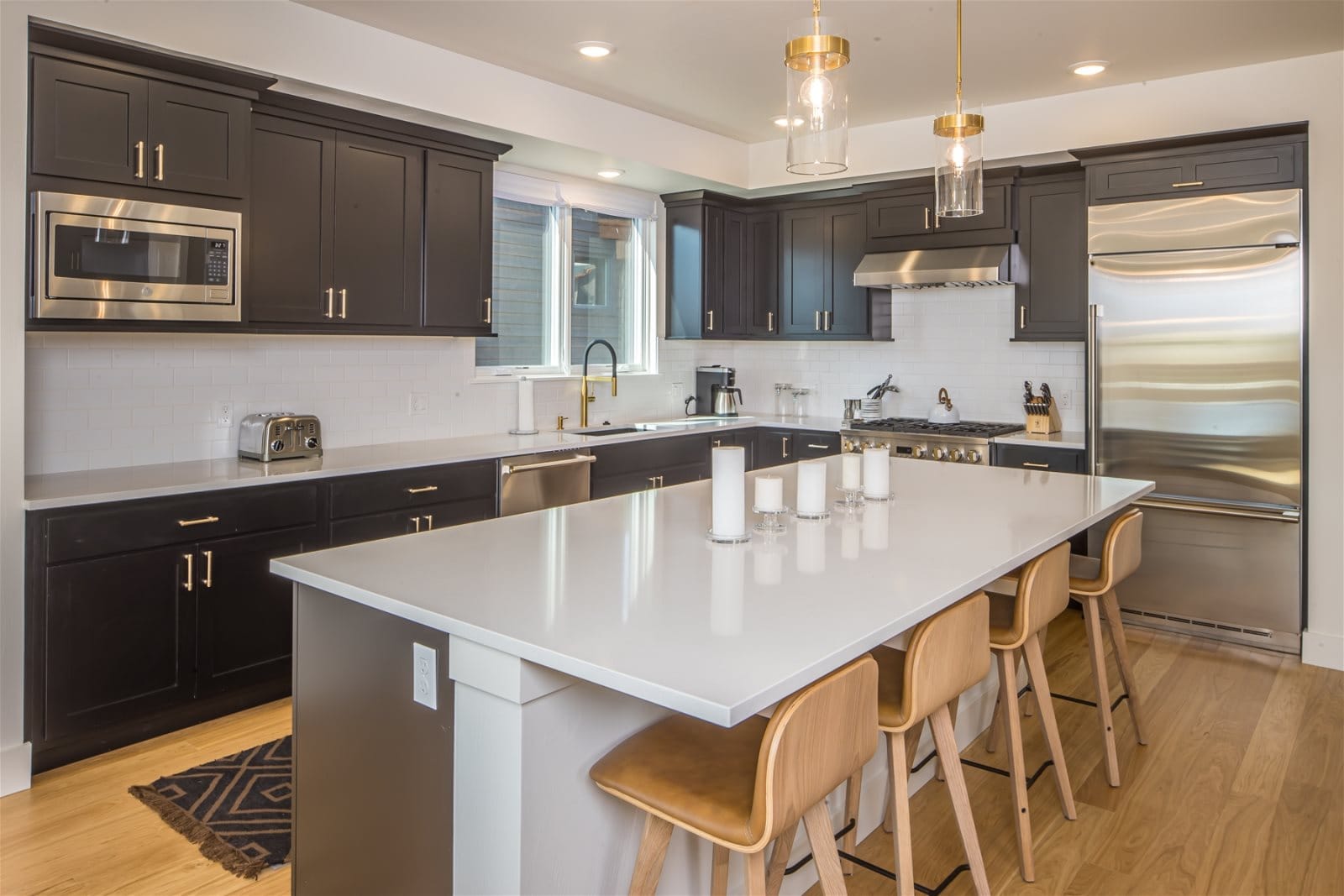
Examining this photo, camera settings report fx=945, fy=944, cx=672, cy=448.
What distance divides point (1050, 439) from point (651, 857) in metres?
4.00

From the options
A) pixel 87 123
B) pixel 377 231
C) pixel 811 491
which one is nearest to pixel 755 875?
pixel 811 491

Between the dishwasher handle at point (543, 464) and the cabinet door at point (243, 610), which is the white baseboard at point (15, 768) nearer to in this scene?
the cabinet door at point (243, 610)

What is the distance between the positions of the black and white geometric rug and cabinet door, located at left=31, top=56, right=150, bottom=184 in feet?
6.56

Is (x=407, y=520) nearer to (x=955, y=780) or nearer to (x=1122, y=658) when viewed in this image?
(x=955, y=780)

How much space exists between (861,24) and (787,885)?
3284mm

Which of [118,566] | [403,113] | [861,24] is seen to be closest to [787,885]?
[118,566]

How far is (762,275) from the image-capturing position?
6418 mm

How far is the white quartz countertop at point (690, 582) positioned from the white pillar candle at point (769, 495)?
0.09 m

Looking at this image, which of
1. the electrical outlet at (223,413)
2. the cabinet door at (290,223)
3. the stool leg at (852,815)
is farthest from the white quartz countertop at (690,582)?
the electrical outlet at (223,413)

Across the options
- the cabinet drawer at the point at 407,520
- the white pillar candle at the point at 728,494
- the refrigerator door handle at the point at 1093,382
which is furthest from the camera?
the refrigerator door handle at the point at 1093,382

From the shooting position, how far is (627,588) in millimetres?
1914

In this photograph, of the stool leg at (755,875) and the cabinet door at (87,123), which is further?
the cabinet door at (87,123)

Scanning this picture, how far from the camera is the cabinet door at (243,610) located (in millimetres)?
3422

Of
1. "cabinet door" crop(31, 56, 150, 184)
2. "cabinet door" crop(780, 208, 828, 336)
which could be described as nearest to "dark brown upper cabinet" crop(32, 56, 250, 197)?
"cabinet door" crop(31, 56, 150, 184)
